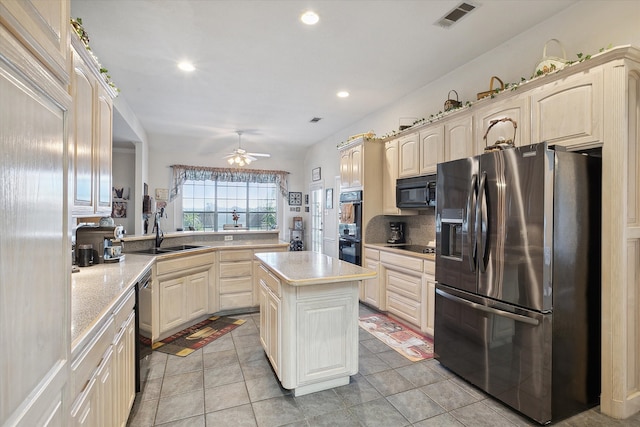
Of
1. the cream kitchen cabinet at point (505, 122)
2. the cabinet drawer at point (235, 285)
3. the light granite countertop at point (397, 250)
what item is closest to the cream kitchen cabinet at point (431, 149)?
the cream kitchen cabinet at point (505, 122)

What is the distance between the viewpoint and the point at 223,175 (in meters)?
7.63

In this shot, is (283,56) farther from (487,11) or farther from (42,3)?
(42,3)

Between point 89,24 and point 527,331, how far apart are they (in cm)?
417

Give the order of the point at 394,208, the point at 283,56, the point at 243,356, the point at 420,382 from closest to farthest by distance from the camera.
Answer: the point at 420,382 < the point at 243,356 < the point at 283,56 < the point at 394,208

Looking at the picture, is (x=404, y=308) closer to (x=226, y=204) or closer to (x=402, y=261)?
(x=402, y=261)

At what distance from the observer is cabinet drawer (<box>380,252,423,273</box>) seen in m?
3.39

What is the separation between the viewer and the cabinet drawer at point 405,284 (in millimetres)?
3414

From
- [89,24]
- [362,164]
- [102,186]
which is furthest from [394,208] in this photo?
[89,24]

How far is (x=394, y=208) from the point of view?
13.6ft

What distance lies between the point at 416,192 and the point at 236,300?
2.62m

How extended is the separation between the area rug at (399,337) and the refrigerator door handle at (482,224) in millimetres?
1174

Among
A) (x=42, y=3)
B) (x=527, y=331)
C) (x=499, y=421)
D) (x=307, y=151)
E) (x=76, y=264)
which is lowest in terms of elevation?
(x=499, y=421)

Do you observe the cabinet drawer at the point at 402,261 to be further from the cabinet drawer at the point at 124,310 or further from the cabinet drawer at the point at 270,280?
the cabinet drawer at the point at 124,310

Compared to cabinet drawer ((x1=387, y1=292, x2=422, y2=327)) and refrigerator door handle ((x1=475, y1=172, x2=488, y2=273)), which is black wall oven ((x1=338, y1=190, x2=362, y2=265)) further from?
refrigerator door handle ((x1=475, y1=172, x2=488, y2=273))
